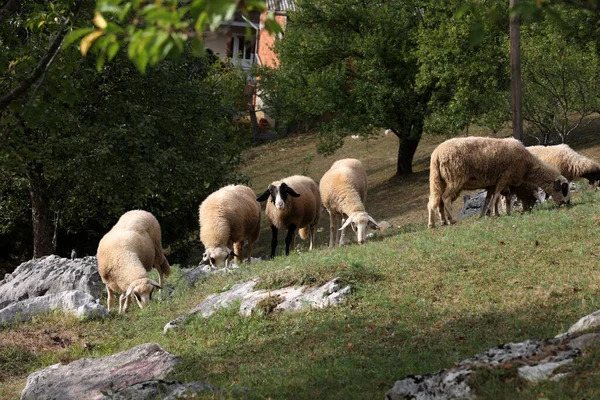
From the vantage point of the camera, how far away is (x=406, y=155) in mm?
42250

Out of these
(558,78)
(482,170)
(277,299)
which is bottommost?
(277,299)

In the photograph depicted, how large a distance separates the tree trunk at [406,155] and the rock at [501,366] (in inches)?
1357

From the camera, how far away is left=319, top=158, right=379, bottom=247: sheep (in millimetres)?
18344

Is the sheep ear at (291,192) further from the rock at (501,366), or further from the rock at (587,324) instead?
the rock at (501,366)

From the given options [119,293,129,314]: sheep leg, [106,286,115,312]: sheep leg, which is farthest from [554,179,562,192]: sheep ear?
[106,286,115,312]: sheep leg

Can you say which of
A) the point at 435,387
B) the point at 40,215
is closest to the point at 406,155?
the point at 40,215

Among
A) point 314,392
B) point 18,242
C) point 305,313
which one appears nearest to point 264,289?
point 305,313

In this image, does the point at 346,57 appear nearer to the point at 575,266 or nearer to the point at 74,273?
the point at 74,273

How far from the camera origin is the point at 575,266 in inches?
468

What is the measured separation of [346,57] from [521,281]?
30099mm

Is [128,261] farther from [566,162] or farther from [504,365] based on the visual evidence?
[566,162]

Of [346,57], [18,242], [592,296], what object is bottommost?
[18,242]

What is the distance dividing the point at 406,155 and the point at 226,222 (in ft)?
81.0

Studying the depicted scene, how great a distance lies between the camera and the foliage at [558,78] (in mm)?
34003
